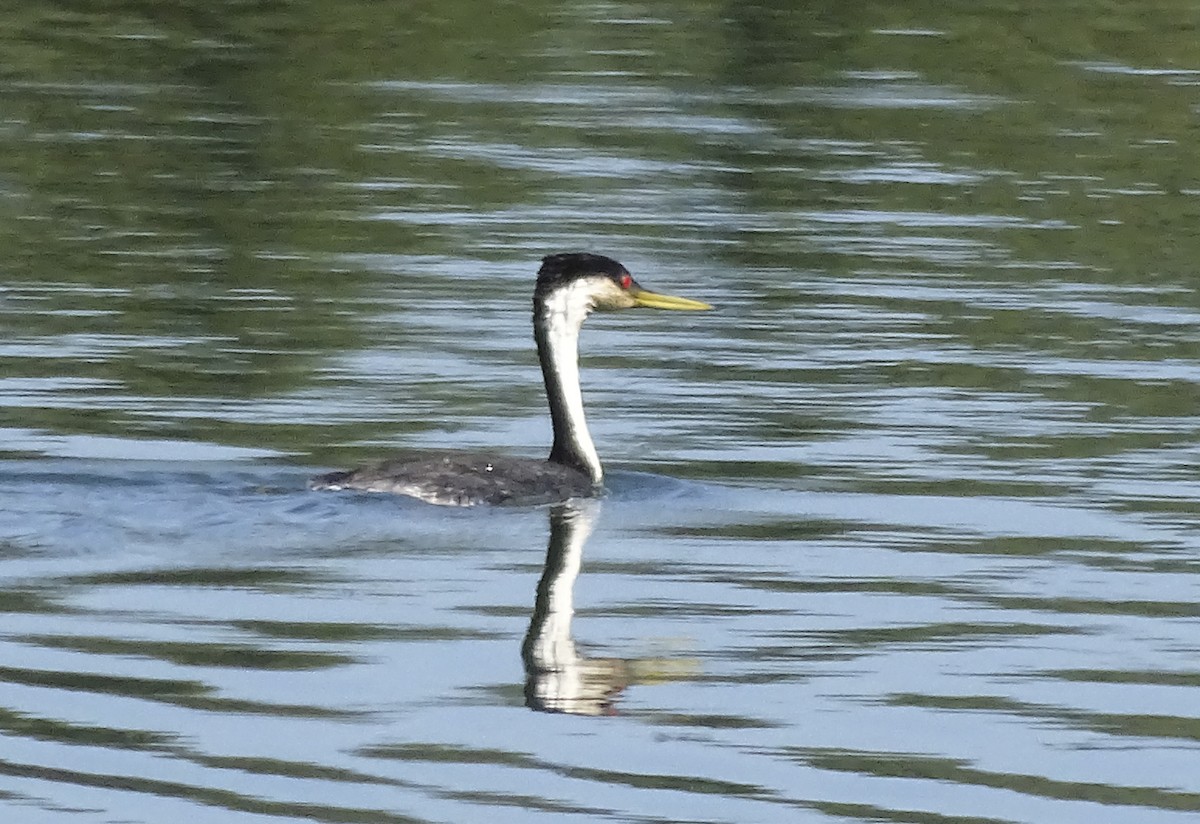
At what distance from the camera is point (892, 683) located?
31.5ft

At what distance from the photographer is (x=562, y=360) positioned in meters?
13.5

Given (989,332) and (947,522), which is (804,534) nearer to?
(947,522)

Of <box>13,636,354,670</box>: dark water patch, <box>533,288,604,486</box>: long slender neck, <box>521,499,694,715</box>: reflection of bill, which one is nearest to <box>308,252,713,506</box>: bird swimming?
<box>533,288,604,486</box>: long slender neck

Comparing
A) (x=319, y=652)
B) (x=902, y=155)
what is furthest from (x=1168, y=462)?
(x=902, y=155)

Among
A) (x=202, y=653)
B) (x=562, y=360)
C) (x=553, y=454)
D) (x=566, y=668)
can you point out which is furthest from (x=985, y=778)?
(x=562, y=360)

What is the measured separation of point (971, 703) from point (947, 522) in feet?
9.67

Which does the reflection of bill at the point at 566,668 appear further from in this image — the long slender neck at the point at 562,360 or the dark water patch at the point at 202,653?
the long slender neck at the point at 562,360

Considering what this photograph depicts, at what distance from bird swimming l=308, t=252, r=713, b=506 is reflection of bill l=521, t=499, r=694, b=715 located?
1.38m

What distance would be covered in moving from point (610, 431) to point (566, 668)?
4866 mm

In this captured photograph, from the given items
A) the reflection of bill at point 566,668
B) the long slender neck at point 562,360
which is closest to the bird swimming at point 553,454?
the long slender neck at point 562,360

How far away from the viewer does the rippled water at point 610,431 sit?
28.7ft

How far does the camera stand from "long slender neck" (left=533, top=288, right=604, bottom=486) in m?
13.3

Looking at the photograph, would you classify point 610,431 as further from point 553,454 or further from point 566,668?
point 566,668

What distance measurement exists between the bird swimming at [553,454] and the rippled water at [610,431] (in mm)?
146
